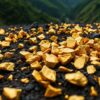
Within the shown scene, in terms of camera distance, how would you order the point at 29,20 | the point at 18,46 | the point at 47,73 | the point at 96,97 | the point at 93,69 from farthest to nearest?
the point at 29,20 → the point at 18,46 → the point at 93,69 → the point at 47,73 → the point at 96,97

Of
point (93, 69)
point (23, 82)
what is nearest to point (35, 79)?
point (23, 82)

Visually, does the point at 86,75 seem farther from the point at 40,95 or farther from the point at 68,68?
the point at 40,95

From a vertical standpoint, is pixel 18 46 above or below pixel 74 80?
above

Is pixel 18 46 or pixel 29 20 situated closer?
pixel 18 46

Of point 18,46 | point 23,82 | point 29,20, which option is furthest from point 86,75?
point 29,20

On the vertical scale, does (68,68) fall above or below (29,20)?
below

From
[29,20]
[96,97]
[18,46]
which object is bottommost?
[96,97]

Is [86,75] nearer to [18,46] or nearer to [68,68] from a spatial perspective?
[68,68]

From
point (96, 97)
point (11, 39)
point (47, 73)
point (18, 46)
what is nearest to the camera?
point (96, 97)

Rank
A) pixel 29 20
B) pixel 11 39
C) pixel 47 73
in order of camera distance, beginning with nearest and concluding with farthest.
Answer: pixel 47 73, pixel 11 39, pixel 29 20
